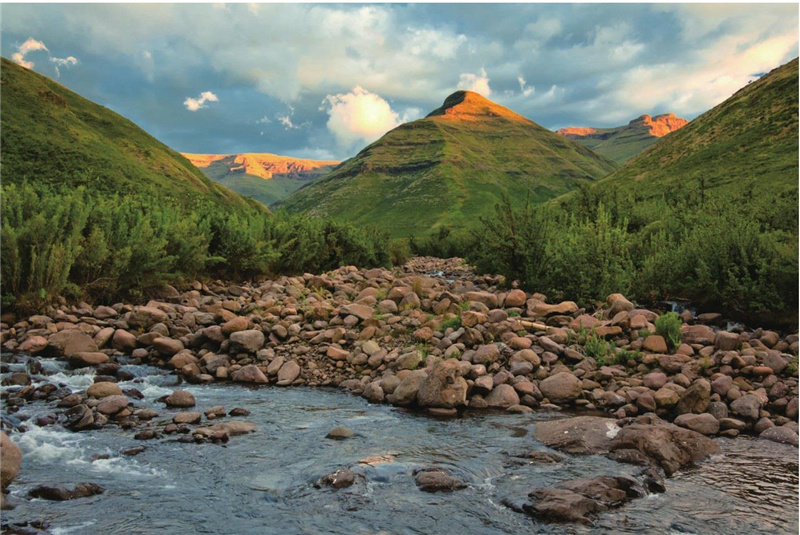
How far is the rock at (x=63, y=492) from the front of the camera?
5359 millimetres

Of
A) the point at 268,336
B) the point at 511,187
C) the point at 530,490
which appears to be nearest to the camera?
the point at 530,490

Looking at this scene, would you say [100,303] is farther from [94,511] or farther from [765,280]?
[765,280]

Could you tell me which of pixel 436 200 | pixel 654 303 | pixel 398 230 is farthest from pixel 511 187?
pixel 654 303

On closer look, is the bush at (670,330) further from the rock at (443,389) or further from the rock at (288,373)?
the rock at (288,373)

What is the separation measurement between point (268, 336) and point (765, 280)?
11.7 metres

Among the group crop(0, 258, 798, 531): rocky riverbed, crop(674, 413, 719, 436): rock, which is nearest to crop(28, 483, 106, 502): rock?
crop(0, 258, 798, 531): rocky riverbed

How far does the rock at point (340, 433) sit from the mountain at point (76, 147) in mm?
42044

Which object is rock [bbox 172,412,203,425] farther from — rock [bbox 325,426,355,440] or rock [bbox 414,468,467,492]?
rock [bbox 414,468,467,492]

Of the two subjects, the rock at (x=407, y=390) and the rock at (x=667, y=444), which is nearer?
the rock at (x=667, y=444)

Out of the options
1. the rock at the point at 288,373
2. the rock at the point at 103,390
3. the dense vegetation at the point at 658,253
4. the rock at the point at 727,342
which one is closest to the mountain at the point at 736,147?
the dense vegetation at the point at 658,253

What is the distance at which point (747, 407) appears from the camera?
26.7 feet

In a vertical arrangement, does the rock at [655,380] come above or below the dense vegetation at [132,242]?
below

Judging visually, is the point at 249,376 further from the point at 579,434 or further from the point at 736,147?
the point at 736,147

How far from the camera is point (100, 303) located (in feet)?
49.4
